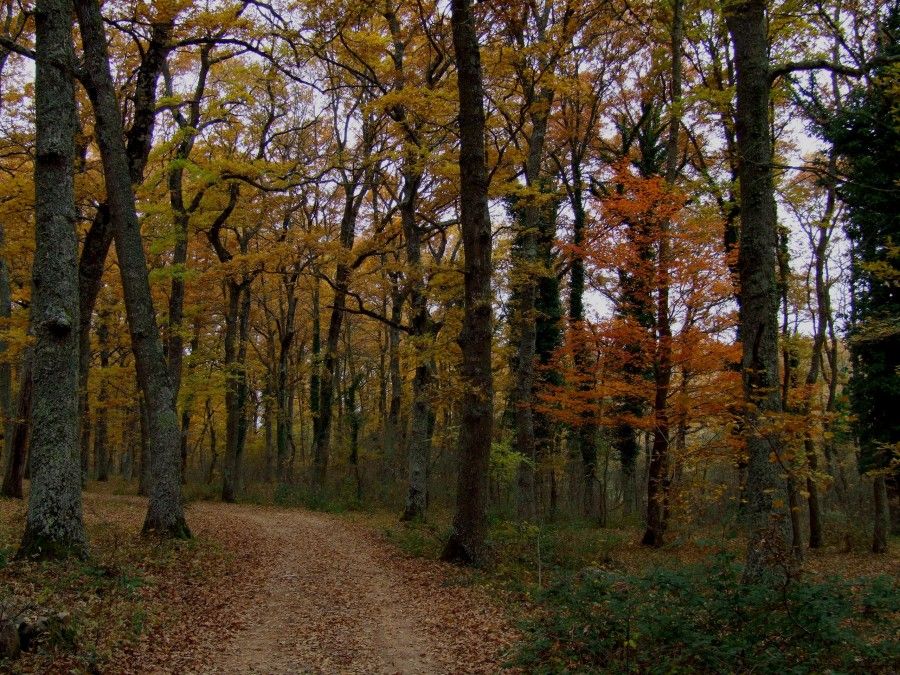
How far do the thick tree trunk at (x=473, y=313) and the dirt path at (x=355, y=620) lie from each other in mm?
778

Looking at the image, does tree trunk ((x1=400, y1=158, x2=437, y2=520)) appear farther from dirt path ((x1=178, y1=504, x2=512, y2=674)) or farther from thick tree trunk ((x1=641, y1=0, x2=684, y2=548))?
thick tree trunk ((x1=641, y1=0, x2=684, y2=548))

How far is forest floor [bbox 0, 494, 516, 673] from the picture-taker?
5516 mm

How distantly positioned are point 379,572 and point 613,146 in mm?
18957

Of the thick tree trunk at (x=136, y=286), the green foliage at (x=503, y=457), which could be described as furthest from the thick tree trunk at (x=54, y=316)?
the green foliage at (x=503, y=457)

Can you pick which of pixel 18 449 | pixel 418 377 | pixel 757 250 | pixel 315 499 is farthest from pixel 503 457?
Answer: pixel 18 449

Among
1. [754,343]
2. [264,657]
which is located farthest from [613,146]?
[264,657]

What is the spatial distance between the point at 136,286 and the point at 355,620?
6.60 metres

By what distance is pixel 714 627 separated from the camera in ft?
15.6

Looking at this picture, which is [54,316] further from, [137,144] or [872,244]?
Result: [872,244]

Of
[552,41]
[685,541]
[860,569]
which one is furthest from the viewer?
[685,541]

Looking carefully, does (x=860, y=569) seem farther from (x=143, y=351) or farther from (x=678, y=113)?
(x=143, y=351)

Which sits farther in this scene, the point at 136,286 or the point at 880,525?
the point at 880,525

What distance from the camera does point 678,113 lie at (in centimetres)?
1057

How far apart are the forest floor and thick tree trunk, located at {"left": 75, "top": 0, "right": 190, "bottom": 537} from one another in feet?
2.66
